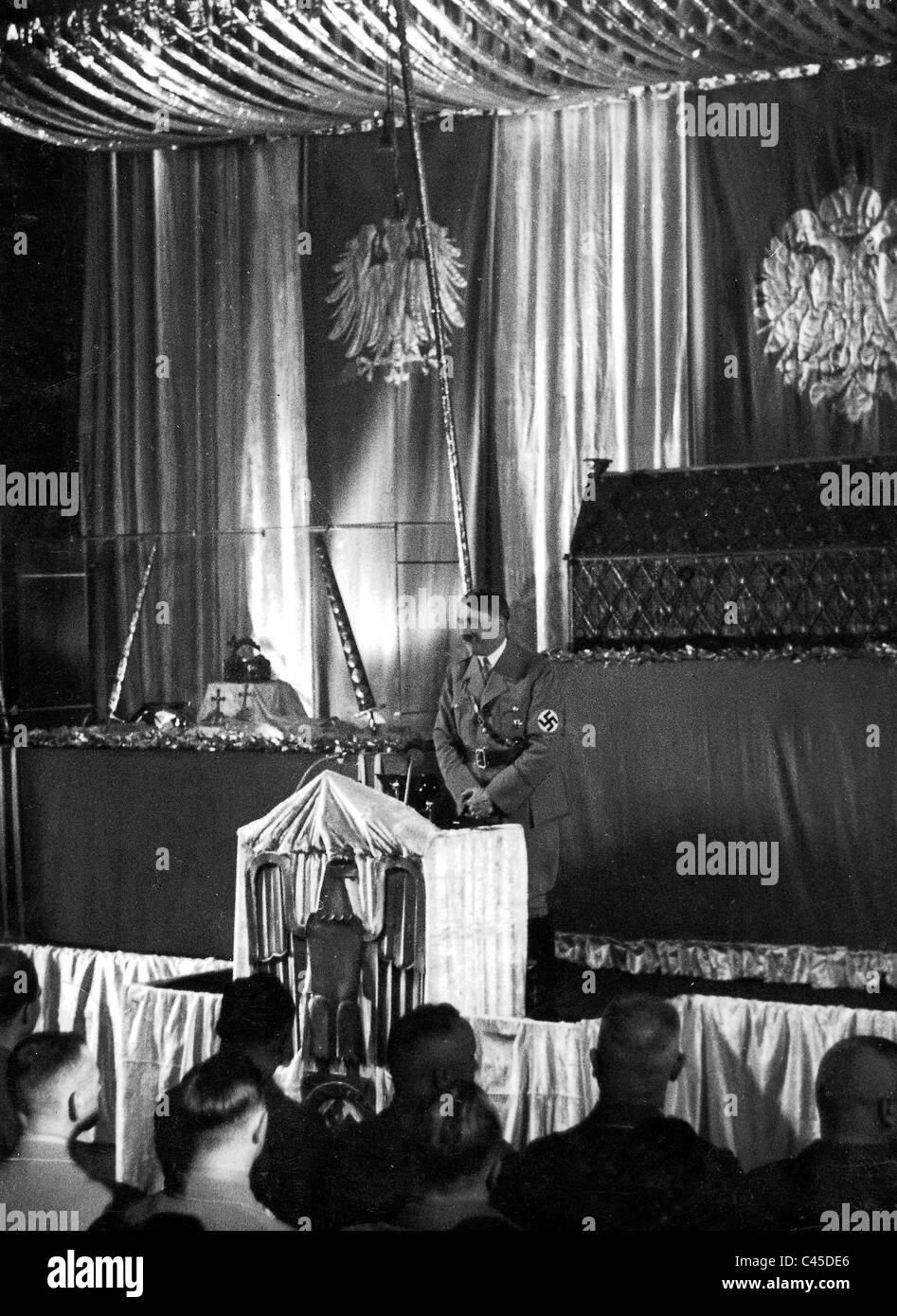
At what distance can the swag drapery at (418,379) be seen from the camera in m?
8.15

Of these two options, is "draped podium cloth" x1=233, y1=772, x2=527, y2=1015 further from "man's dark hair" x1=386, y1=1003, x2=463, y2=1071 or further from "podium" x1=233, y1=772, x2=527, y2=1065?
"man's dark hair" x1=386, y1=1003, x2=463, y2=1071

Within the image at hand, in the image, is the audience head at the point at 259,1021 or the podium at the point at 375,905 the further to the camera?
the podium at the point at 375,905

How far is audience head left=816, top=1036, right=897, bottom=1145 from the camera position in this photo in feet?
12.3

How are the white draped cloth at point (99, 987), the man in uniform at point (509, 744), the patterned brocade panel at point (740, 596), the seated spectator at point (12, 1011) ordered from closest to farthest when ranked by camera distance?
the seated spectator at point (12, 1011)
the white draped cloth at point (99, 987)
the man in uniform at point (509, 744)
the patterned brocade panel at point (740, 596)

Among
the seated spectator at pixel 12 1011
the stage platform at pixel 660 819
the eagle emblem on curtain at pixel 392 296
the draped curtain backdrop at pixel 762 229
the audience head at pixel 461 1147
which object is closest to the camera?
the audience head at pixel 461 1147

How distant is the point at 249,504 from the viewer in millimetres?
9430

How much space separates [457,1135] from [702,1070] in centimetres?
118

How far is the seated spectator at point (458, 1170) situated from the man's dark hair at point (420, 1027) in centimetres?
21

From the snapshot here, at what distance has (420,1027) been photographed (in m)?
4.01

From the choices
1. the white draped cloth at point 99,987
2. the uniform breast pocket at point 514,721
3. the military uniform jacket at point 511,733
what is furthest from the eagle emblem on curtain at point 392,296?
the white draped cloth at point 99,987

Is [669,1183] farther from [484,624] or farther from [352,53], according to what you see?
[352,53]

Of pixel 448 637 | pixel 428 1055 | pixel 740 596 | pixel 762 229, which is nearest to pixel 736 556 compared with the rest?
pixel 740 596

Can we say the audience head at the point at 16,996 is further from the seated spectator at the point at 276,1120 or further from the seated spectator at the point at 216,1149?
the seated spectator at the point at 216,1149

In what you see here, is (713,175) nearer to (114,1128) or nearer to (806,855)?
(806,855)
